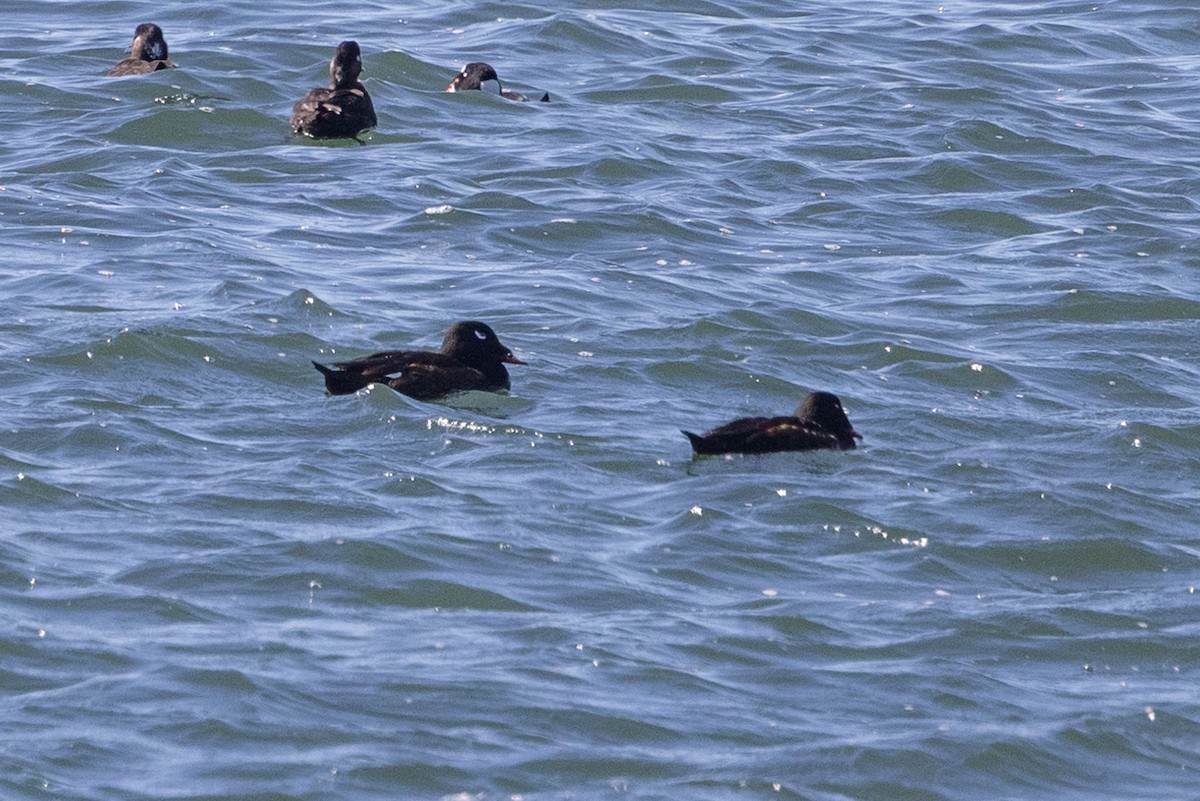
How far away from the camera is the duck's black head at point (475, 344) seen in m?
12.5

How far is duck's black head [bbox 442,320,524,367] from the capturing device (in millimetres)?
12516

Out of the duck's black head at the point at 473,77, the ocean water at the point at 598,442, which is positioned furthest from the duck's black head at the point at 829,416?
the duck's black head at the point at 473,77

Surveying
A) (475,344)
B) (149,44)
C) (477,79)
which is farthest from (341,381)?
(149,44)

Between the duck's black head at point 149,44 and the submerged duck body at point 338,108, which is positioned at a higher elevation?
the duck's black head at point 149,44

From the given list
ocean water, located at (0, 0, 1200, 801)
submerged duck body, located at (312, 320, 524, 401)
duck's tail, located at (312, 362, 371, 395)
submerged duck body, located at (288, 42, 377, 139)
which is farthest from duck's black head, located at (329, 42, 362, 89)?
duck's tail, located at (312, 362, 371, 395)

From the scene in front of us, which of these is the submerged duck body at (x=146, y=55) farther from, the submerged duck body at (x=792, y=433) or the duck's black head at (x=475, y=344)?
the submerged duck body at (x=792, y=433)

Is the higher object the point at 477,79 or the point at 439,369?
the point at 477,79

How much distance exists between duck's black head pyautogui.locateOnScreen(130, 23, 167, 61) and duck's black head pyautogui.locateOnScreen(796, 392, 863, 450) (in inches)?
406

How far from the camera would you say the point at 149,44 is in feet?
66.7

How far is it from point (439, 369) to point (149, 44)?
9.16m

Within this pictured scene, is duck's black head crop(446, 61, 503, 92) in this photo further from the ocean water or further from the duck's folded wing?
the duck's folded wing

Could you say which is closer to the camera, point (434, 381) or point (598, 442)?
point (598, 442)

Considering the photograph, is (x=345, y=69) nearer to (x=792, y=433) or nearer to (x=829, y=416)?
(x=829, y=416)

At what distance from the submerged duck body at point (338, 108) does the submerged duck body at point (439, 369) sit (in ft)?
19.7
